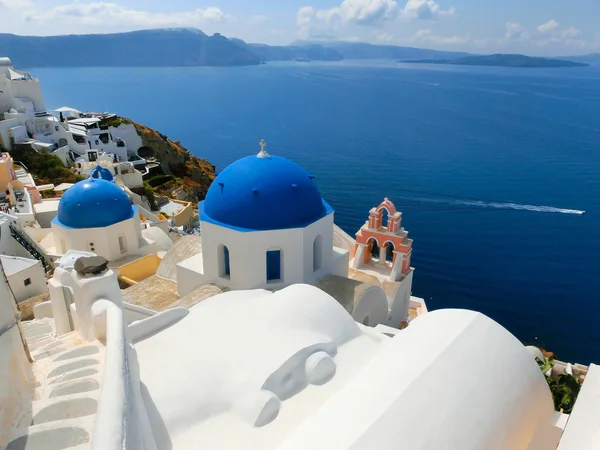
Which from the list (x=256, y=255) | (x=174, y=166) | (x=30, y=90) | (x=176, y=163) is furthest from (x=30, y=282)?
(x=30, y=90)

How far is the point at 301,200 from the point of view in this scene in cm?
1245

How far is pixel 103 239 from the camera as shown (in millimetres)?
17812

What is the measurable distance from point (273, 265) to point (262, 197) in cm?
207

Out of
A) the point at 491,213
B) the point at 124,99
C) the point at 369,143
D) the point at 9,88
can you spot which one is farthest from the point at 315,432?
the point at 124,99

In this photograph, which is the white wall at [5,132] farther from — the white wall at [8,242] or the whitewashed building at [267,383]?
the whitewashed building at [267,383]

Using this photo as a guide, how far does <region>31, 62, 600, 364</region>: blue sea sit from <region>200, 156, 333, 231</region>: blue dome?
56.9 ft

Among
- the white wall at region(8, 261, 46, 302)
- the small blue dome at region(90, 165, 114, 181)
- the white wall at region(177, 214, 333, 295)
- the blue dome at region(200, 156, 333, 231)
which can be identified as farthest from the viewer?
the small blue dome at region(90, 165, 114, 181)

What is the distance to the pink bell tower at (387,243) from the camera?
16031 millimetres

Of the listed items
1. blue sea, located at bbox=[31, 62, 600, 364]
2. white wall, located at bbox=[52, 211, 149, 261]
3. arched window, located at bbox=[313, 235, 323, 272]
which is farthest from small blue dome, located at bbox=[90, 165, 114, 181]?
blue sea, located at bbox=[31, 62, 600, 364]

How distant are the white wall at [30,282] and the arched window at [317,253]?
9908 millimetres

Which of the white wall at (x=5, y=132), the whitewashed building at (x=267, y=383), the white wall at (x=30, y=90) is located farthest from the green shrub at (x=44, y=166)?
the whitewashed building at (x=267, y=383)

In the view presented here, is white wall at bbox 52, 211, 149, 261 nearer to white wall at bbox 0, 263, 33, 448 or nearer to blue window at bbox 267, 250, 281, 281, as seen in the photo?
blue window at bbox 267, 250, 281, 281

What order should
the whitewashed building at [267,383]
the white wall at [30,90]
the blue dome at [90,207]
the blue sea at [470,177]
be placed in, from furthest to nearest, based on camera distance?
the white wall at [30,90] → the blue sea at [470,177] → the blue dome at [90,207] → the whitewashed building at [267,383]

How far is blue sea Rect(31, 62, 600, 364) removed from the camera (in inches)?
1092
